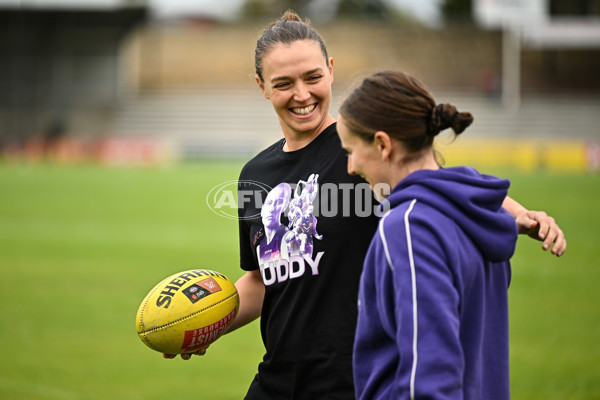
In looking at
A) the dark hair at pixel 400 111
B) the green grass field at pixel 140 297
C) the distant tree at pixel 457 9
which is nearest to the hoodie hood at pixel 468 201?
the dark hair at pixel 400 111

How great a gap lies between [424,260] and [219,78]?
152 feet

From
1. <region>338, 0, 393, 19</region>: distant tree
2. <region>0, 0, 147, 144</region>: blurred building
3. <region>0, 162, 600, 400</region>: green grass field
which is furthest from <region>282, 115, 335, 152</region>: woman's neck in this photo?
<region>338, 0, 393, 19</region>: distant tree

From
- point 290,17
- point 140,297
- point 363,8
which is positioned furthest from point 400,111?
point 363,8

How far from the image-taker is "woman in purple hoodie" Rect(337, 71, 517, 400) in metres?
1.98

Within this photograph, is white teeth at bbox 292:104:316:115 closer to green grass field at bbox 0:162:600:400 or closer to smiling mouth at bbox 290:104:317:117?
smiling mouth at bbox 290:104:317:117

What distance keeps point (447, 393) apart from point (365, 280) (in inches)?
15.5

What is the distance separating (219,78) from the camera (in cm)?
4738

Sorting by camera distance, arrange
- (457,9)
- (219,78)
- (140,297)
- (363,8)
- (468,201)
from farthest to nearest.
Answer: (363,8) → (457,9) → (219,78) → (140,297) → (468,201)

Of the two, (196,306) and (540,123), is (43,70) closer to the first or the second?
(540,123)

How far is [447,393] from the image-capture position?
6.40ft

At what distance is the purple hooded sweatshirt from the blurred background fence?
90.6 ft

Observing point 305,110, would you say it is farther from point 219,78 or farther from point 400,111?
point 219,78

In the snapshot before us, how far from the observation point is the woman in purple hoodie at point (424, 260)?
77.9 inches

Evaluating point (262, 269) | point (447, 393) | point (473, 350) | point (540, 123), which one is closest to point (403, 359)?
point (447, 393)
